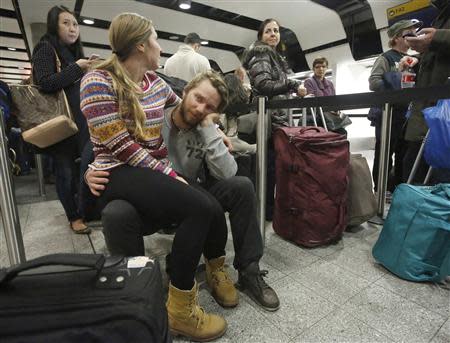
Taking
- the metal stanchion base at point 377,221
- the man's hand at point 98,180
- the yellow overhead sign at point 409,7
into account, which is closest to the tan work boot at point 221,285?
the man's hand at point 98,180

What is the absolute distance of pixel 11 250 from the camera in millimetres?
917

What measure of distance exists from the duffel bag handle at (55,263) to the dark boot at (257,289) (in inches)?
28.0

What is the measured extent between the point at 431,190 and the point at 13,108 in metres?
2.13

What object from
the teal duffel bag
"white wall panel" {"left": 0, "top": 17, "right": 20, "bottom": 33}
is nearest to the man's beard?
the teal duffel bag

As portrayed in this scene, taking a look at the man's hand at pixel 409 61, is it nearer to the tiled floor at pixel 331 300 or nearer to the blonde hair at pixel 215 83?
the tiled floor at pixel 331 300

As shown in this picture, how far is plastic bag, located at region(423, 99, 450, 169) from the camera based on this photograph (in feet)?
4.26

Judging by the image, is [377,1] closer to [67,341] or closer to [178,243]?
[178,243]

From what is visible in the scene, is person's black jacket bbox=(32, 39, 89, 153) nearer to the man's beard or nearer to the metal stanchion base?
the man's beard

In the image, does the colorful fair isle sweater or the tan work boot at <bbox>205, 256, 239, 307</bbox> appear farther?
the tan work boot at <bbox>205, 256, 239, 307</bbox>

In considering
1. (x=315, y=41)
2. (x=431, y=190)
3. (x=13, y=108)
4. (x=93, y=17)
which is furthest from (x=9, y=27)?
(x=431, y=190)

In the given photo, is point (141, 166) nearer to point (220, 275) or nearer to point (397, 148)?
point (220, 275)

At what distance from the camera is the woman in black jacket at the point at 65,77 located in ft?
5.02

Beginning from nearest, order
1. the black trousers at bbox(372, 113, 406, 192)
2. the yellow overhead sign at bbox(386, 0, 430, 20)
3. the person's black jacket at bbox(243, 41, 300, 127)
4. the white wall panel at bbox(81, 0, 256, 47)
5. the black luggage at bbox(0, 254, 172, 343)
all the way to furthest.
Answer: the black luggage at bbox(0, 254, 172, 343)
the person's black jacket at bbox(243, 41, 300, 127)
the black trousers at bbox(372, 113, 406, 192)
the yellow overhead sign at bbox(386, 0, 430, 20)
the white wall panel at bbox(81, 0, 256, 47)

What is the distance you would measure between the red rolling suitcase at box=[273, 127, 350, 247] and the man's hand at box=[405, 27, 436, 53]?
54 cm
